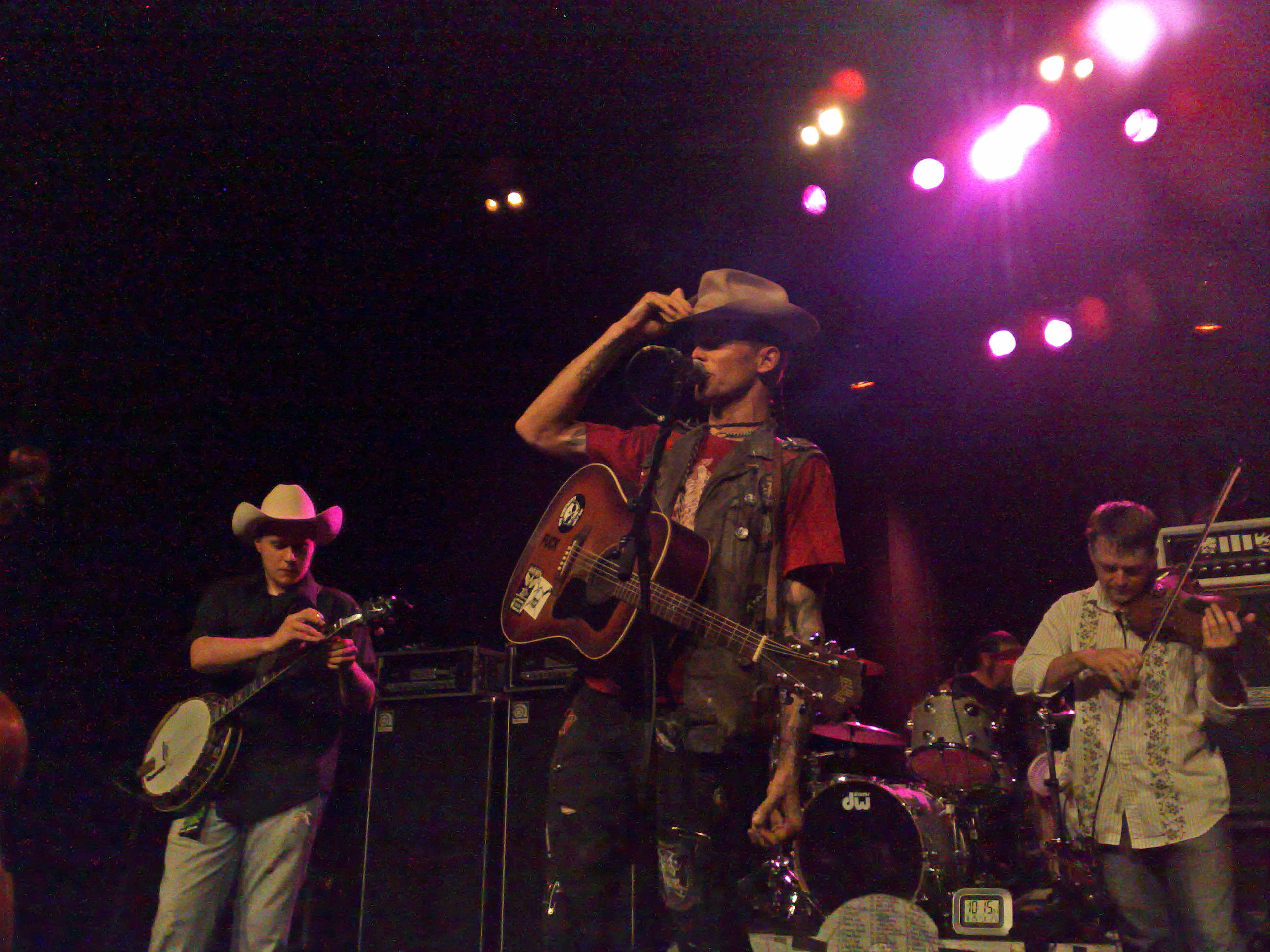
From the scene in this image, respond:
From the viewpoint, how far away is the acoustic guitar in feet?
7.18

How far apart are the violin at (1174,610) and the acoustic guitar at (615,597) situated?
6.41 feet

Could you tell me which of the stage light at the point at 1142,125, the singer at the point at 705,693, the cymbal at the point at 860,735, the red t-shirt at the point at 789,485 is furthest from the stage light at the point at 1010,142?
the red t-shirt at the point at 789,485

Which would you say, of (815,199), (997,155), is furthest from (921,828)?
(997,155)

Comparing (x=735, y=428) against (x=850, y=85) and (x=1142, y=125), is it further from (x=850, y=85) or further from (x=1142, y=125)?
(x=1142, y=125)

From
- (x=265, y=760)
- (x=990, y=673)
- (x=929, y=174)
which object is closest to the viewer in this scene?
(x=265, y=760)

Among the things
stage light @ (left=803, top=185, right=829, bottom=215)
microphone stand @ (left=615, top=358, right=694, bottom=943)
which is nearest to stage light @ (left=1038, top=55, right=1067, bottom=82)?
stage light @ (left=803, top=185, right=829, bottom=215)

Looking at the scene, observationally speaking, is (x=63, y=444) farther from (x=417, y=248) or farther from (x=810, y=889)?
(x=810, y=889)

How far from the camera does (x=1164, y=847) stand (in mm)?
3373

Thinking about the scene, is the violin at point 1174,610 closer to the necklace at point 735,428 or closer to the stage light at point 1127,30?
the necklace at point 735,428

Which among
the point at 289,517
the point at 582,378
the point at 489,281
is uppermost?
the point at 489,281

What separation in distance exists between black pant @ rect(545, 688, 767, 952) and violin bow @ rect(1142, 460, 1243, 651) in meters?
2.09

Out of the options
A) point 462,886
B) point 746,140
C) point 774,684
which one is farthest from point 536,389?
point 774,684

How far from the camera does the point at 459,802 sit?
531 cm

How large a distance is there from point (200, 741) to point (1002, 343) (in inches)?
232
